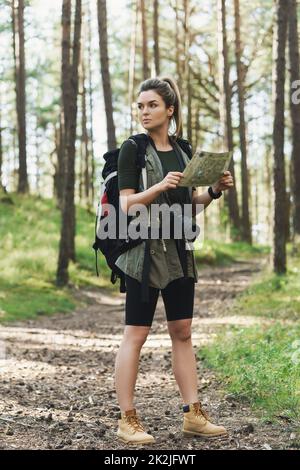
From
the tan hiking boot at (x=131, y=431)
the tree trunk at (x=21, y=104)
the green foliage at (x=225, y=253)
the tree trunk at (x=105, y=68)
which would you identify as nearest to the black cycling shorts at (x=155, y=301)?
the tan hiking boot at (x=131, y=431)

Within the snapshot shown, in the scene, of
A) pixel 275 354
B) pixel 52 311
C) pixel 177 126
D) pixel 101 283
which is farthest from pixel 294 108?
pixel 177 126

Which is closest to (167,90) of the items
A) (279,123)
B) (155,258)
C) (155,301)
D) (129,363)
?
(155,258)

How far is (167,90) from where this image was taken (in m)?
5.20

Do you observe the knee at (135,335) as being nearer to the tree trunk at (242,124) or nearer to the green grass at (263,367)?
the green grass at (263,367)

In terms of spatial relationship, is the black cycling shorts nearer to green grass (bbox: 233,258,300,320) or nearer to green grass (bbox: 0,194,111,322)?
green grass (bbox: 233,258,300,320)

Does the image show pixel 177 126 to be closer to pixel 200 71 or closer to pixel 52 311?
pixel 52 311

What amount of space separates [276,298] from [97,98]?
2958 centimetres

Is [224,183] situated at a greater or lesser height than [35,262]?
greater

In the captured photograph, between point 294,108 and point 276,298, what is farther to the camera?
point 294,108

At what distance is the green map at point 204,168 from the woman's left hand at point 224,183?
0.47 feet

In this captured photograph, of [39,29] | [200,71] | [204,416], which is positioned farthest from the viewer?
[200,71]

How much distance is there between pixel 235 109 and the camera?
1364 inches

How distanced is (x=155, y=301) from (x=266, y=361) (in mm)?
2494

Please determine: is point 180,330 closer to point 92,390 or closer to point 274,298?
point 92,390
